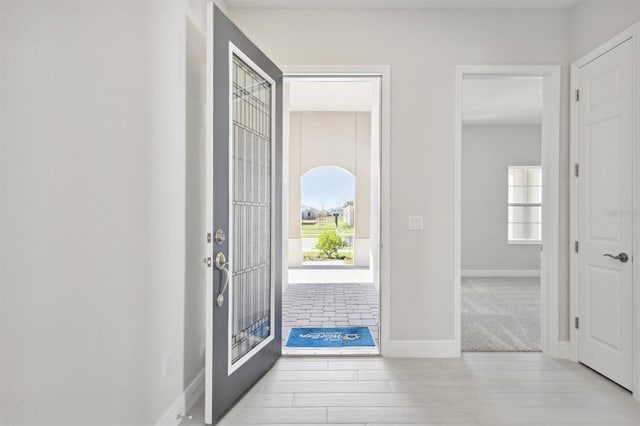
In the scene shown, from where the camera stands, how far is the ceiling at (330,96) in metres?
6.48

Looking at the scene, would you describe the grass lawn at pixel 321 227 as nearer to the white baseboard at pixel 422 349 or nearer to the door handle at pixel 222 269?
the white baseboard at pixel 422 349

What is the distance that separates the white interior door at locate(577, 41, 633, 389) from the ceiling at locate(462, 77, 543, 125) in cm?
186

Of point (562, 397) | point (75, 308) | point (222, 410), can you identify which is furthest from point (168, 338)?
point (562, 397)

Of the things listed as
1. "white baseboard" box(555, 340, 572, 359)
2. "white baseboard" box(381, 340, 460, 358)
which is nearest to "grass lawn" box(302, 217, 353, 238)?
"white baseboard" box(381, 340, 460, 358)

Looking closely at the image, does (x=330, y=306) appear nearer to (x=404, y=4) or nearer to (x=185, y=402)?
(x=185, y=402)

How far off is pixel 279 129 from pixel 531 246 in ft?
20.9

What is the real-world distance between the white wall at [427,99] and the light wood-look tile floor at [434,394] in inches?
17.3

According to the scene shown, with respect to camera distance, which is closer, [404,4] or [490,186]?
[404,4]

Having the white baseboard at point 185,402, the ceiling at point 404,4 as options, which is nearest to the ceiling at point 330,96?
the ceiling at point 404,4

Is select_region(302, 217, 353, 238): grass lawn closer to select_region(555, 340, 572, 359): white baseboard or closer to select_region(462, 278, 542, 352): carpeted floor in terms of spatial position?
select_region(462, 278, 542, 352): carpeted floor

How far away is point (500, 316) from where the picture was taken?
454cm

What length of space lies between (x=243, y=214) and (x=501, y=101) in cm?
506

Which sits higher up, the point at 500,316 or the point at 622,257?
the point at 622,257

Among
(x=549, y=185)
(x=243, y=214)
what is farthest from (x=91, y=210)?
(x=549, y=185)
